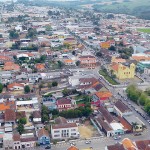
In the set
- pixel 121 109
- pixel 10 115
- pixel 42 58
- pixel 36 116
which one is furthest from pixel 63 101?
pixel 42 58

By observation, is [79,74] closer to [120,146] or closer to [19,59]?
[19,59]

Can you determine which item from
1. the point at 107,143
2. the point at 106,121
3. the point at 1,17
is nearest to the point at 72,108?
the point at 106,121

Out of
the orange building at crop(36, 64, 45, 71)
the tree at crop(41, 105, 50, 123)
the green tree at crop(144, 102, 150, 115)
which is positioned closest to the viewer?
the tree at crop(41, 105, 50, 123)

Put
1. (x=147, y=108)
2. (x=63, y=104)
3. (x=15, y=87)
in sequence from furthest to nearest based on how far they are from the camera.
A: (x=15, y=87) < (x=63, y=104) < (x=147, y=108)

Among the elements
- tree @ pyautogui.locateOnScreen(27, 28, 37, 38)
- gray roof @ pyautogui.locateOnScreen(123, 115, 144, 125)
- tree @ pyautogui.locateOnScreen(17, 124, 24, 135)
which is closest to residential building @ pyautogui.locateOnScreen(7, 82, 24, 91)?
tree @ pyautogui.locateOnScreen(17, 124, 24, 135)

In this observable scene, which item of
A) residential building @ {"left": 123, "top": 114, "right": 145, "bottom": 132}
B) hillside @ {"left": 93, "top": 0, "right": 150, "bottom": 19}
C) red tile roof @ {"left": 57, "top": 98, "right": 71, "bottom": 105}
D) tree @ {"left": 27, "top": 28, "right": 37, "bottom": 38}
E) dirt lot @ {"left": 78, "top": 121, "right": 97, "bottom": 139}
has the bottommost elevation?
dirt lot @ {"left": 78, "top": 121, "right": 97, "bottom": 139}

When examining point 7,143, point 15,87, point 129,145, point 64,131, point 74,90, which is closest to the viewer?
point 129,145

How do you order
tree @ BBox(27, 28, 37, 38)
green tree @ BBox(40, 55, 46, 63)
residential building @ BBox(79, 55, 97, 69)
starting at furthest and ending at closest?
tree @ BBox(27, 28, 37, 38) < green tree @ BBox(40, 55, 46, 63) < residential building @ BBox(79, 55, 97, 69)

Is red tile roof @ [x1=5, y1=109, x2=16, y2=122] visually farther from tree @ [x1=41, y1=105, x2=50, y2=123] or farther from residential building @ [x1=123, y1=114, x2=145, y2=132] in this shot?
residential building @ [x1=123, y1=114, x2=145, y2=132]

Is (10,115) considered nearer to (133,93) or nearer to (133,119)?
(133,119)
